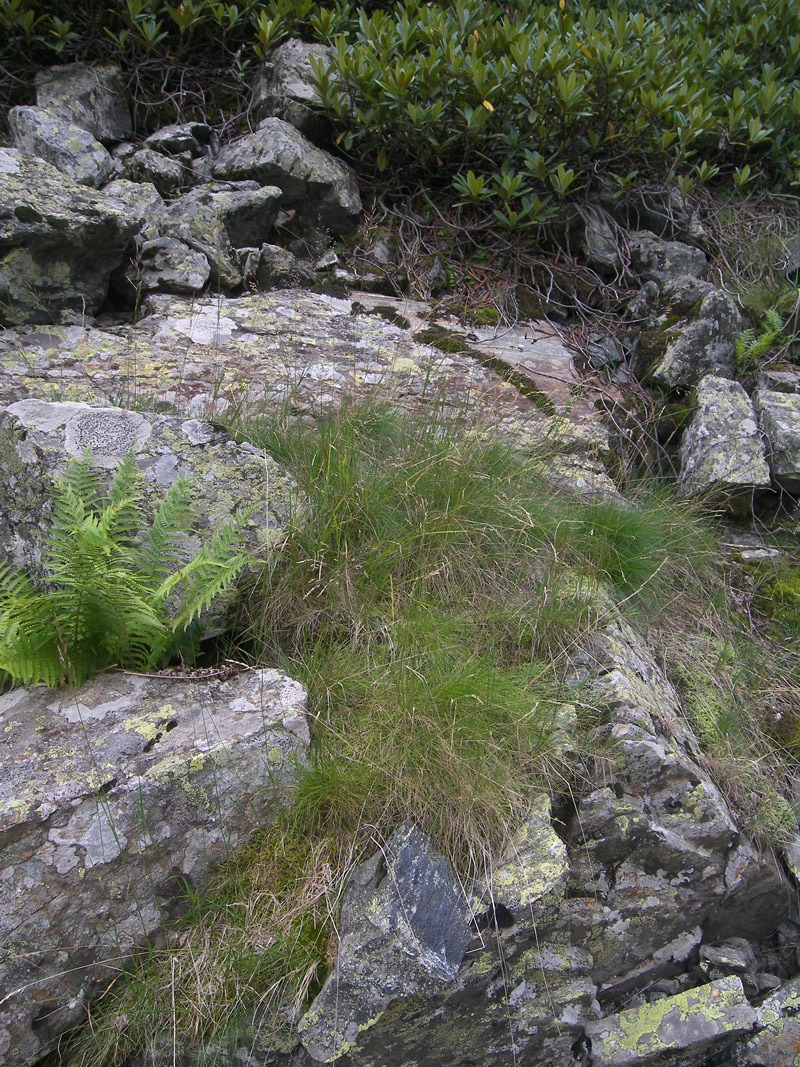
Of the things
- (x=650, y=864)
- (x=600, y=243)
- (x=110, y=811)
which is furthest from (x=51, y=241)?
(x=650, y=864)

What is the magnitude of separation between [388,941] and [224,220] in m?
4.72

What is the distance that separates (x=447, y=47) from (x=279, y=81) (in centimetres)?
139

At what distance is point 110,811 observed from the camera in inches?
89.5

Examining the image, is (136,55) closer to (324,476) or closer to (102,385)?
(102,385)

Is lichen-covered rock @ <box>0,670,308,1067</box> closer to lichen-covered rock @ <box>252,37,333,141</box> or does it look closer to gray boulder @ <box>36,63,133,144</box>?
gray boulder @ <box>36,63,133,144</box>

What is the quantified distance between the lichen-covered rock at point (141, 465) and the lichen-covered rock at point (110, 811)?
67cm

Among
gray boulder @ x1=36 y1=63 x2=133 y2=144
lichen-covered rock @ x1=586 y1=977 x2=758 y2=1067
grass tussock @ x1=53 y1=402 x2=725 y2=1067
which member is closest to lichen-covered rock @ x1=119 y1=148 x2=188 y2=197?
gray boulder @ x1=36 y1=63 x2=133 y2=144

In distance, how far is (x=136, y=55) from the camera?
5.84m

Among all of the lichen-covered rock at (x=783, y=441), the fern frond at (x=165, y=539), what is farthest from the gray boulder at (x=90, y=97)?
the lichen-covered rock at (x=783, y=441)

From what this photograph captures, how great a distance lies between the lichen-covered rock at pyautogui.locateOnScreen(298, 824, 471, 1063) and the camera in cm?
217

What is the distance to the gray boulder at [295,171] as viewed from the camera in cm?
548

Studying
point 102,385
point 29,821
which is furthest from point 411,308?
point 29,821

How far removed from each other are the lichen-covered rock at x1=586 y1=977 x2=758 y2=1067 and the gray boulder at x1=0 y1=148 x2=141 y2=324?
4.29 m

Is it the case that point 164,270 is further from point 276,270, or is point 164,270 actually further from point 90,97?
point 90,97
